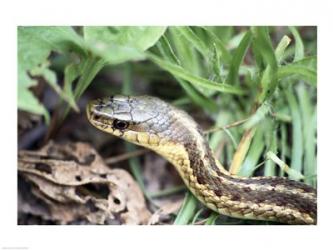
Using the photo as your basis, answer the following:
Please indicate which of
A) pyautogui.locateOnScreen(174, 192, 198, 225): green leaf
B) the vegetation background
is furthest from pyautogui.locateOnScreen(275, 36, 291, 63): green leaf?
pyautogui.locateOnScreen(174, 192, 198, 225): green leaf

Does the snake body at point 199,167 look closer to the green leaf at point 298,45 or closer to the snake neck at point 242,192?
the snake neck at point 242,192

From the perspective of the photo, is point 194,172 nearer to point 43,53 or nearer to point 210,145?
point 210,145

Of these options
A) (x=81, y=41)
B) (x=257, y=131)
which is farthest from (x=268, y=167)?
(x=81, y=41)

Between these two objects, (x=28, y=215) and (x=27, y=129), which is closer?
(x=28, y=215)

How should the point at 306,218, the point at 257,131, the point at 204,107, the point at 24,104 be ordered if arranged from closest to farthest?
the point at 24,104, the point at 306,218, the point at 257,131, the point at 204,107
